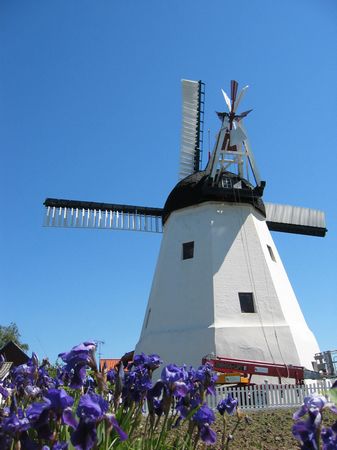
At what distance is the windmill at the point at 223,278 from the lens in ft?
45.0

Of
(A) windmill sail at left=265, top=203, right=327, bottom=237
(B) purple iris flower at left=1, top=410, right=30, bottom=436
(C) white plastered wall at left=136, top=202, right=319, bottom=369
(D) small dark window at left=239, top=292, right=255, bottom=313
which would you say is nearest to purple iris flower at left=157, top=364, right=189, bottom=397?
(B) purple iris flower at left=1, top=410, right=30, bottom=436

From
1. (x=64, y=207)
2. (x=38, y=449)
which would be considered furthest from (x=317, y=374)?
(x=64, y=207)

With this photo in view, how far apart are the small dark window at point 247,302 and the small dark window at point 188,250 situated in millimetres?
2403

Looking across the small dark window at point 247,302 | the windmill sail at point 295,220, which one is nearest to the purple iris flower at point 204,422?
the small dark window at point 247,302

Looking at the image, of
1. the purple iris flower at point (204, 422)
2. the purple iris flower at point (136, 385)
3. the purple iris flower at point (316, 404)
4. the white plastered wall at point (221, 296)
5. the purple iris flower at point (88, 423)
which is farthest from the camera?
the white plastered wall at point (221, 296)

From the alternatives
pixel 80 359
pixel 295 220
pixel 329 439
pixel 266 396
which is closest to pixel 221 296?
pixel 266 396

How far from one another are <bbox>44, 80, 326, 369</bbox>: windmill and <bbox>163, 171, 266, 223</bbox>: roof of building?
0.04m

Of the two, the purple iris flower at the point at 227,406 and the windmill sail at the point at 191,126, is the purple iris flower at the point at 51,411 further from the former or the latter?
the windmill sail at the point at 191,126

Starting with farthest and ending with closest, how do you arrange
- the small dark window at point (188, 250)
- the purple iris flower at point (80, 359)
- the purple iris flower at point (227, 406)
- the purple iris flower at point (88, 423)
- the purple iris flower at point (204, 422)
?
the small dark window at point (188, 250), the purple iris flower at point (227, 406), the purple iris flower at point (204, 422), the purple iris flower at point (80, 359), the purple iris flower at point (88, 423)

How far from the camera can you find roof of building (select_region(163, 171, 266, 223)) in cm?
1653

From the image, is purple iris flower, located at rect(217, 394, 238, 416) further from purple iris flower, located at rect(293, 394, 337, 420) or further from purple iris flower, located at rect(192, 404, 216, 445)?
purple iris flower, located at rect(293, 394, 337, 420)

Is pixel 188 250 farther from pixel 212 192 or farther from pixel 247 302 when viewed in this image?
pixel 247 302

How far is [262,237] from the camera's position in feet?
54.5

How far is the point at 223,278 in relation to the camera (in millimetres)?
14984
